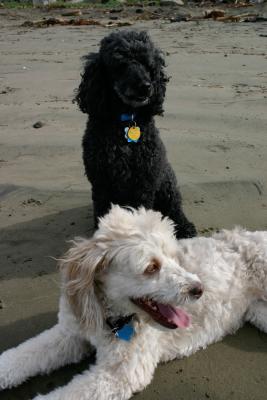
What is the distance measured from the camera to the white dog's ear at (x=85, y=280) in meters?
2.59

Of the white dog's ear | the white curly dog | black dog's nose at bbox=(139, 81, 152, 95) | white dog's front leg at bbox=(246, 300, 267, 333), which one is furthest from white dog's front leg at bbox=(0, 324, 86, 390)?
black dog's nose at bbox=(139, 81, 152, 95)

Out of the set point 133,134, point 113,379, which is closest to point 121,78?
point 133,134

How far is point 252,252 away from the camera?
133 inches

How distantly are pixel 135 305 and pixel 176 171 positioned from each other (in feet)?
10.3

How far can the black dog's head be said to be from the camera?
12.8 feet

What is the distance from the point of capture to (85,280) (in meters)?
2.58

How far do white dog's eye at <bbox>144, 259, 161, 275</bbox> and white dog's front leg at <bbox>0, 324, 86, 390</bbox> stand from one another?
2.51ft

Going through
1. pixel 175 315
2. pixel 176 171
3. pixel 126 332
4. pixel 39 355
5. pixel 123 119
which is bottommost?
pixel 39 355

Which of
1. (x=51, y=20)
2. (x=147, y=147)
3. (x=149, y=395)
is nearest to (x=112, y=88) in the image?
(x=147, y=147)

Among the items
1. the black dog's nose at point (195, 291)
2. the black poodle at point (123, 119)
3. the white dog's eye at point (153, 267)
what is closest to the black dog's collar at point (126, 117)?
the black poodle at point (123, 119)

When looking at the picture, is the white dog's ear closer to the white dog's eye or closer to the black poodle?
the white dog's eye

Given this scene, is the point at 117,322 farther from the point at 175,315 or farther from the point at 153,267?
the point at 153,267

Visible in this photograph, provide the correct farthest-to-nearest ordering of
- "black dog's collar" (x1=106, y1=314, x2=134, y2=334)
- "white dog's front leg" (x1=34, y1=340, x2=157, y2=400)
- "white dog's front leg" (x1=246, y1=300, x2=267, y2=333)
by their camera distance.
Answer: "white dog's front leg" (x1=246, y1=300, x2=267, y2=333)
"black dog's collar" (x1=106, y1=314, x2=134, y2=334)
"white dog's front leg" (x1=34, y1=340, x2=157, y2=400)

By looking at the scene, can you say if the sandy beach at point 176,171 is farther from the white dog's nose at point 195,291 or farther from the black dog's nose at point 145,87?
the black dog's nose at point 145,87
